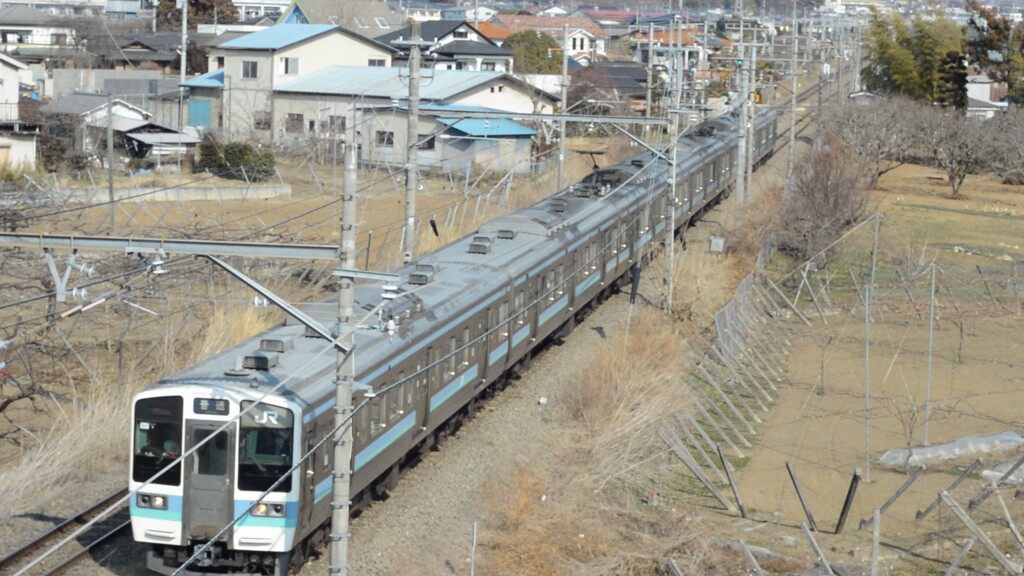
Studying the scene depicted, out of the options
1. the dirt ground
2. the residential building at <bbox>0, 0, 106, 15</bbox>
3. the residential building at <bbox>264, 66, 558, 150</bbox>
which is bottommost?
the dirt ground

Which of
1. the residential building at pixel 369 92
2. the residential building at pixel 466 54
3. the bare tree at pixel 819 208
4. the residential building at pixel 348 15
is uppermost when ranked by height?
the residential building at pixel 348 15

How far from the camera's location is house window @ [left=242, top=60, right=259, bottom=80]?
4884 cm

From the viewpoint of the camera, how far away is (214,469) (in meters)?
11.5

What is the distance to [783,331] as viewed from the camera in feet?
83.0

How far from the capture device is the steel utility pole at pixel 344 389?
1022cm

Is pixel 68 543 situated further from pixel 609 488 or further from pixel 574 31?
pixel 574 31

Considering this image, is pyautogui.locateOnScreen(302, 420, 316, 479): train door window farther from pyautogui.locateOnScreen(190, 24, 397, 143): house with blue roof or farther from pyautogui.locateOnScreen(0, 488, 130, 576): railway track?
pyautogui.locateOnScreen(190, 24, 397, 143): house with blue roof

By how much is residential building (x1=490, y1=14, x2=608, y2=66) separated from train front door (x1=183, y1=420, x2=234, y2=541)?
214 ft

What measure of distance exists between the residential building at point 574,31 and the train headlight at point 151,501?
65.4 meters

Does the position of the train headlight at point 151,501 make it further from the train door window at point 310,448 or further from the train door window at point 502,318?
the train door window at point 502,318

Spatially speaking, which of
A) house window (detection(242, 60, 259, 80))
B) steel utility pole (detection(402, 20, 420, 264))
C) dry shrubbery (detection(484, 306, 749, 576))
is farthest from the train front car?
house window (detection(242, 60, 259, 80))

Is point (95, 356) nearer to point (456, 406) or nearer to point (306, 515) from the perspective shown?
point (456, 406)

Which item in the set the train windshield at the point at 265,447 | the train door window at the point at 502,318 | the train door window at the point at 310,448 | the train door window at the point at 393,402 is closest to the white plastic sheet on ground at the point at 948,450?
the train door window at the point at 502,318

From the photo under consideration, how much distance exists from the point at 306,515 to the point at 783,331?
15060mm
